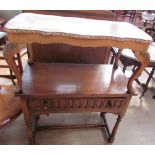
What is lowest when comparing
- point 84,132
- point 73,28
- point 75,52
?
point 84,132

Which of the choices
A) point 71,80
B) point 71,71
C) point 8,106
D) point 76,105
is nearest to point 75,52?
point 71,71

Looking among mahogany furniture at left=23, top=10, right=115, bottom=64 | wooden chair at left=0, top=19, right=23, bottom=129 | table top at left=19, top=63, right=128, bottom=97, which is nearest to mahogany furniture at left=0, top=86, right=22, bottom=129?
wooden chair at left=0, top=19, right=23, bottom=129

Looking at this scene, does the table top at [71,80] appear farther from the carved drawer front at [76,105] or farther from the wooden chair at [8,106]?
the wooden chair at [8,106]

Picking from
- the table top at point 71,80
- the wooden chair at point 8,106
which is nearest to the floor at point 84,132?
the wooden chair at point 8,106

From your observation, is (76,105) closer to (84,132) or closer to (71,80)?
(71,80)

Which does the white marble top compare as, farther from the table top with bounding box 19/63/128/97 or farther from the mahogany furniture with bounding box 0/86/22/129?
the mahogany furniture with bounding box 0/86/22/129

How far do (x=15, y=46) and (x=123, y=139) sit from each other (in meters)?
1.45

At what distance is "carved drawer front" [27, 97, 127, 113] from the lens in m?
1.23

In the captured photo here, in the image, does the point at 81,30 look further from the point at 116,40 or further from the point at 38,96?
the point at 38,96

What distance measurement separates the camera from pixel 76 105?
1.29m

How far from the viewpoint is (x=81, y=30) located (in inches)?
38.4

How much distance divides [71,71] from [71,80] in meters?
0.12

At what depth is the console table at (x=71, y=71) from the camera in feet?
3.04
